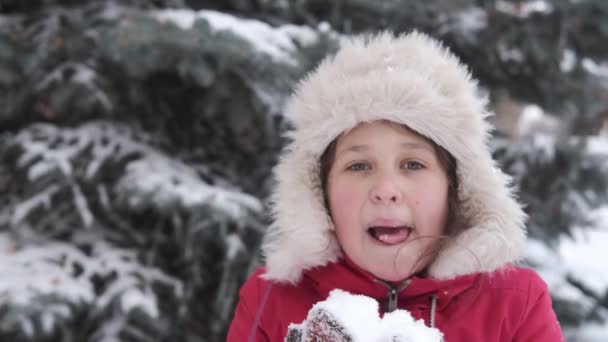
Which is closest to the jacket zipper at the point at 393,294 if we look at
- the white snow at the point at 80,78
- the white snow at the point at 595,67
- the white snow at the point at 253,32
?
the white snow at the point at 253,32

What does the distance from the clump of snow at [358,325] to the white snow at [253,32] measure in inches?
51.8

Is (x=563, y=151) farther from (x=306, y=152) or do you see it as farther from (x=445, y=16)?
(x=306, y=152)

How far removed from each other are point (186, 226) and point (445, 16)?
178 cm

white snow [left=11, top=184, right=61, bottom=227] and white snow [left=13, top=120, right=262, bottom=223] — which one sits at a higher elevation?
white snow [left=13, top=120, right=262, bottom=223]

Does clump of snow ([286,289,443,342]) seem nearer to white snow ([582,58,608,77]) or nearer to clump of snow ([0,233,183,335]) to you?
clump of snow ([0,233,183,335])

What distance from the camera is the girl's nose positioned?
1.16 m

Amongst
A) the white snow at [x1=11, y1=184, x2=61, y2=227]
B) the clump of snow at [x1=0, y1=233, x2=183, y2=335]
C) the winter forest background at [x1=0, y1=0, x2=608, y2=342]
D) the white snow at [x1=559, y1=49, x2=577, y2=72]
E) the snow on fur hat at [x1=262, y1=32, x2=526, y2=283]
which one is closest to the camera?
the snow on fur hat at [x1=262, y1=32, x2=526, y2=283]

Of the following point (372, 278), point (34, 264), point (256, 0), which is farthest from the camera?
point (256, 0)

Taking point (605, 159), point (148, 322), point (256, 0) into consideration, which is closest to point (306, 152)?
point (148, 322)

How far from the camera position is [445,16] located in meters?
2.75

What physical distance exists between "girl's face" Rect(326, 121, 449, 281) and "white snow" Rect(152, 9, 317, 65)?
2.99 feet

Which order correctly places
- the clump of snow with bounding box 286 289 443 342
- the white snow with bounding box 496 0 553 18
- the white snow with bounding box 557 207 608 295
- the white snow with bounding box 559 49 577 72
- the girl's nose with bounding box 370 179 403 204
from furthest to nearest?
the white snow with bounding box 557 207 608 295, the white snow with bounding box 559 49 577 72, the white snow with bounding box 496 0 553 18, the girl's nose with bounding box 370 179 403 204, the clump of snow with bounding box 286 289 443 342

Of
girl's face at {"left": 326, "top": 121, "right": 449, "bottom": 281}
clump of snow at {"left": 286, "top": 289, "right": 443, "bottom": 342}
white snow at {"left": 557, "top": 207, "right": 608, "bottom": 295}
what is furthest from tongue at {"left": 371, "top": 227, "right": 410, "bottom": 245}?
white snow at {"left": 557, "top": 207, "right": 608, "bottom": 295}

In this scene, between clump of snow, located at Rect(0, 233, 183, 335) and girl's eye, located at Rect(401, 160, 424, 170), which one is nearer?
girl's eye, located at Rect(401, 160, 424, 170)
